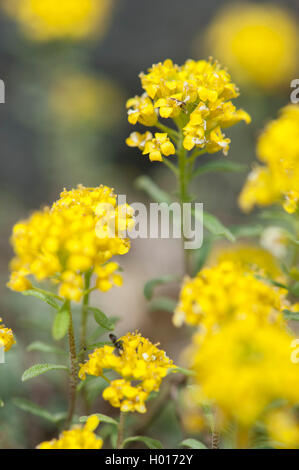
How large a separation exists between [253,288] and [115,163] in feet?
20.1

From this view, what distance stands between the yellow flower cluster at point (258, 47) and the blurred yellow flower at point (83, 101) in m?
1.68

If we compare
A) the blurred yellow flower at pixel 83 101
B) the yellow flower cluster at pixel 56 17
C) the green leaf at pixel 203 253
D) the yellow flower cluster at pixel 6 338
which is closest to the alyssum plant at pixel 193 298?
the yellow flower cluster at pixel 6 338

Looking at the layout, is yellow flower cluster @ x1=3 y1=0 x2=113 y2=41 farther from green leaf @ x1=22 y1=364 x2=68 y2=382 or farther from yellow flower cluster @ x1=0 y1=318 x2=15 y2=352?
green leaf @ x1=22 y1=364 x2=68 y2=382

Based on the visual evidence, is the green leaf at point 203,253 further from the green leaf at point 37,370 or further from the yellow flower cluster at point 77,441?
the yellow flower cluster at point 77,441

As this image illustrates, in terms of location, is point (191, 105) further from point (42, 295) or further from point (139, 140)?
point (42, 295)

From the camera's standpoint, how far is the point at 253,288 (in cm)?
176

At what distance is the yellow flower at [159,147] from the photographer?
2236mm

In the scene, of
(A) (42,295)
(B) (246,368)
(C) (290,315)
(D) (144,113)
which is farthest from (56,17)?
(B) (246,368)

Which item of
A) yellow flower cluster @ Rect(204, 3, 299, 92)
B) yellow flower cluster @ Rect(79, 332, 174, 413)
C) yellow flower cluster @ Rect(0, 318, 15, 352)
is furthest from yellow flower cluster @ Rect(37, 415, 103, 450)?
yellow flower cluster @ Rect(204, 3, 299, 92)

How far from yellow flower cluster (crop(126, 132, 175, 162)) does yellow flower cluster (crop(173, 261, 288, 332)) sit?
0.63 meters

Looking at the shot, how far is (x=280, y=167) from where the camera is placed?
251 cm

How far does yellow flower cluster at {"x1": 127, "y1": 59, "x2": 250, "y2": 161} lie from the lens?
7.20 ft
